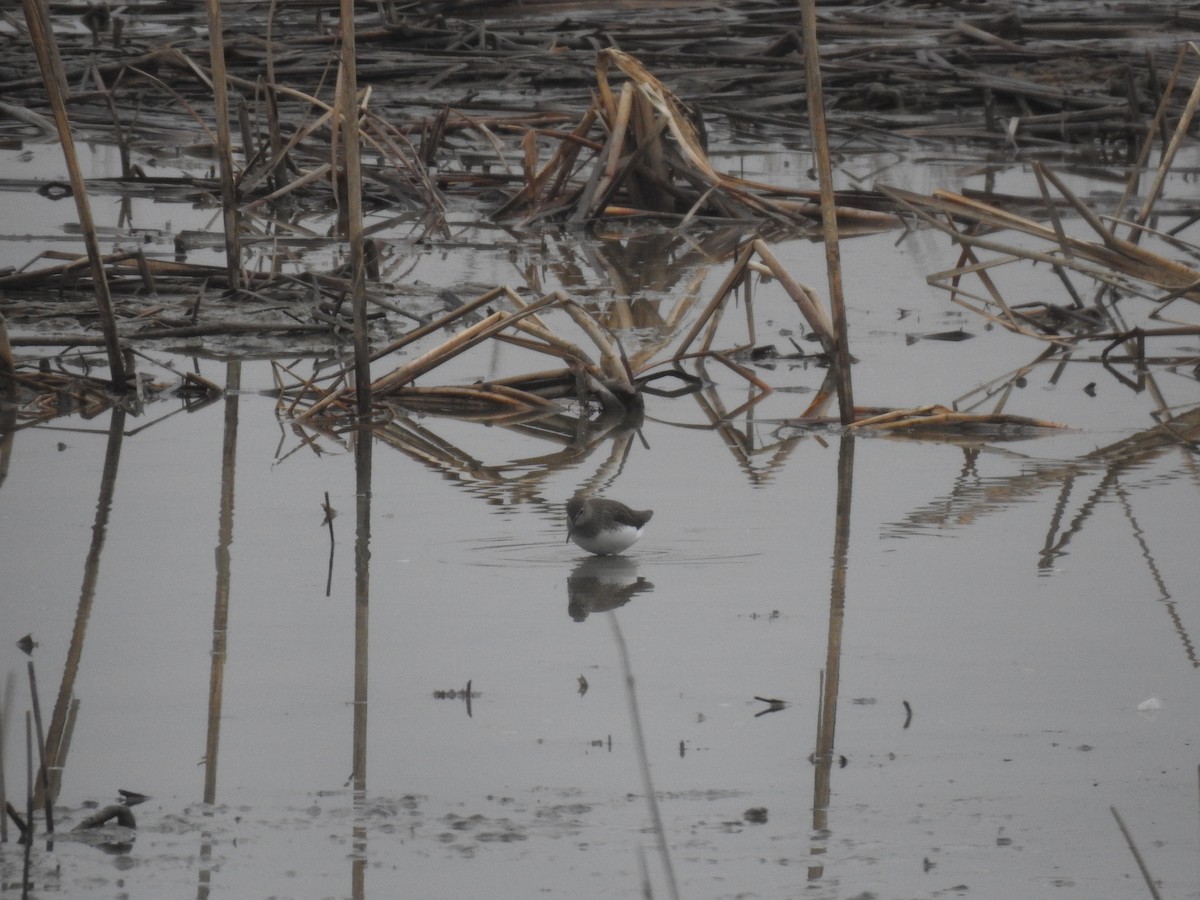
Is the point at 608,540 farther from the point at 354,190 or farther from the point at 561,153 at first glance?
the point at 561,153

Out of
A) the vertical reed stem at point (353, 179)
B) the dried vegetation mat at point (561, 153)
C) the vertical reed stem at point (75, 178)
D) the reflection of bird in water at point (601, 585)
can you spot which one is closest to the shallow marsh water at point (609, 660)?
the reflection of bird in water at point (601, 585)

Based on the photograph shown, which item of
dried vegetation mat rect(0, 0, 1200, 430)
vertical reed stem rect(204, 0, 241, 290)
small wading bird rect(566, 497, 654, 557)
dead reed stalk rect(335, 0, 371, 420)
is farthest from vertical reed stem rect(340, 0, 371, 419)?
small wading bird rect(566, 497, 654, 557)

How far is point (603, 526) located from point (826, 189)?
64.2 inches

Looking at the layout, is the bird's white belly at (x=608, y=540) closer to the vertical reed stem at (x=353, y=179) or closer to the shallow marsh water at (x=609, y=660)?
the shallow marsh water at (x=609, y=660)

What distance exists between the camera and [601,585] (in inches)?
189

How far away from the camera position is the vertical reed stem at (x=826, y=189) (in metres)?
5.70

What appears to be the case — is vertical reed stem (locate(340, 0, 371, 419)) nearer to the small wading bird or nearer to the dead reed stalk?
the dead reed stalk

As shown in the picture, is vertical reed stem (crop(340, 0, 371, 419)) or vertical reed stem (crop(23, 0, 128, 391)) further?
vertical reed stem (crop(340, 0, 371, 419))

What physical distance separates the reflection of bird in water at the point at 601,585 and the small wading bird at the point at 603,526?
6cm

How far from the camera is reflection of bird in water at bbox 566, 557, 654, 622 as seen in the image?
15.1 feet

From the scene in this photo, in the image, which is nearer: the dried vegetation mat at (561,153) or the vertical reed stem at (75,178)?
the vertical reed stem at (75,178)

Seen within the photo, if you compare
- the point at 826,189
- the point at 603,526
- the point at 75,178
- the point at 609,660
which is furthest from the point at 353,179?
the point at 609,660

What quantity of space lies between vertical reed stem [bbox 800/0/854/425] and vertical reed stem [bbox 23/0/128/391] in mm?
2387

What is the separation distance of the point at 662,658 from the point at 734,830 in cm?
94
